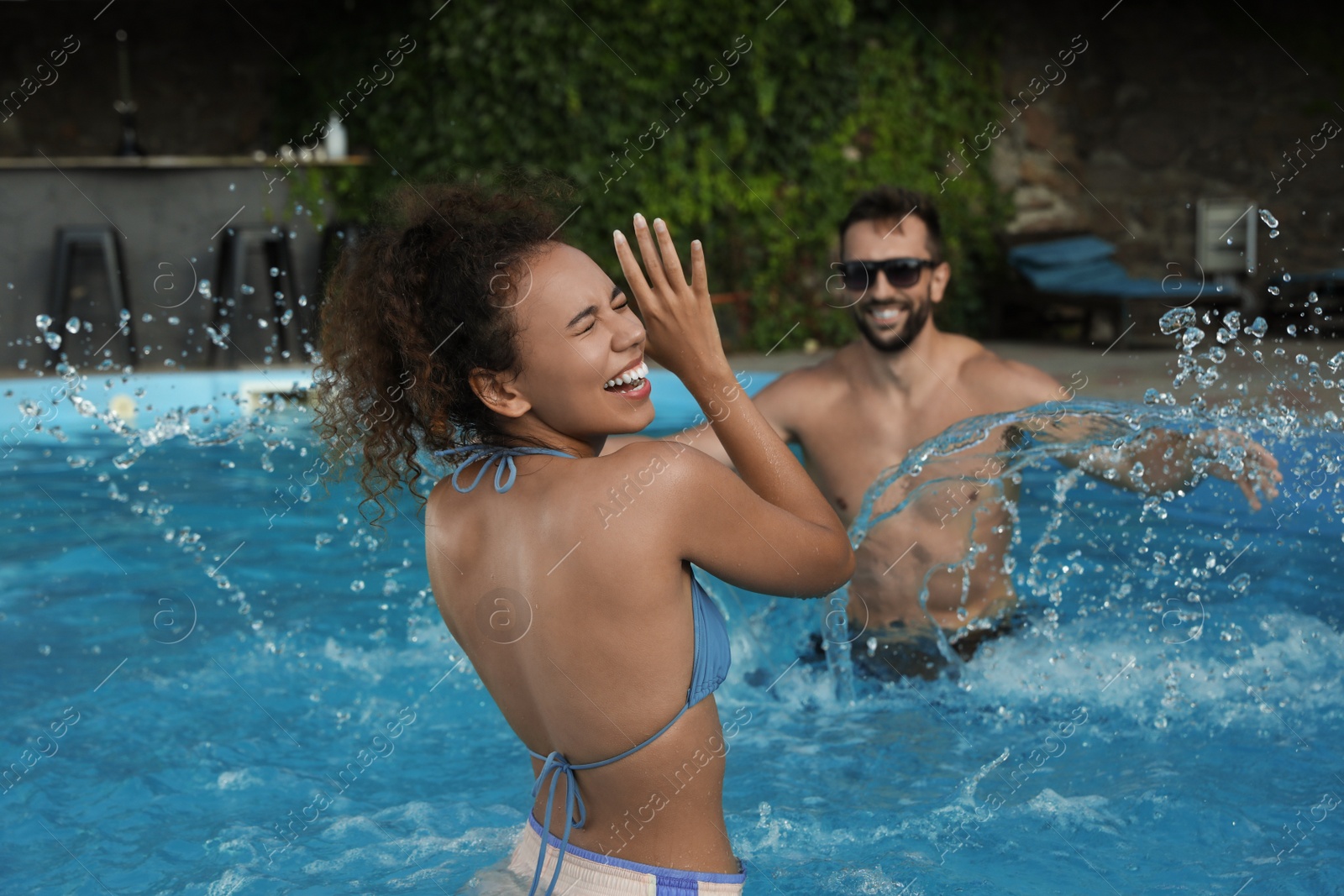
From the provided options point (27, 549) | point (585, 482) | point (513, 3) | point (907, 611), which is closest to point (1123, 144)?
point (513, 3)

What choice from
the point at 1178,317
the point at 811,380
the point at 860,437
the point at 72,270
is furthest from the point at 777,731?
the point at 72,270

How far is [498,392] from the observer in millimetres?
1627

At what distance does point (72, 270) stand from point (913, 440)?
710 centimetres

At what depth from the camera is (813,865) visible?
258cm

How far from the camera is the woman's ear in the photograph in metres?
1.62

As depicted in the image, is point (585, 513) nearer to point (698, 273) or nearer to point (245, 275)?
point (698, 273)

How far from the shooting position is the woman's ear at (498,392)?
1.62 meters

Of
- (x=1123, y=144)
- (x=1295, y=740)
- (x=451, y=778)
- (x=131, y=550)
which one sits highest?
(x=1123, y=144)

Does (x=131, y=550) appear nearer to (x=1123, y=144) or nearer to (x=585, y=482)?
(x=585, y=482)

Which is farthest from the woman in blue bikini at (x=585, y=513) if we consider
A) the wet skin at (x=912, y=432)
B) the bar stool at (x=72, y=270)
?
the bar stool at (x=72, y=270)

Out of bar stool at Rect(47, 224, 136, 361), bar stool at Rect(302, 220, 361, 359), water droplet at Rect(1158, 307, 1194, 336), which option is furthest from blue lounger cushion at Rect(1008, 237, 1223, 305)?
bar stool at Rect(47, 224, 136, 361)

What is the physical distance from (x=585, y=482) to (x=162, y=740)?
2.20 metres

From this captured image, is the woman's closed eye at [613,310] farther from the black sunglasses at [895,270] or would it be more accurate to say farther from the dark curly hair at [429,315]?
the black sunglasses at [895,270]

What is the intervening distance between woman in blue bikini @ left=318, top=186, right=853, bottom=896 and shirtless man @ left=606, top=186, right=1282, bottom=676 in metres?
1.68
